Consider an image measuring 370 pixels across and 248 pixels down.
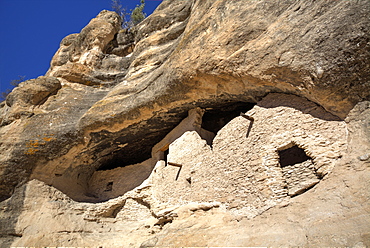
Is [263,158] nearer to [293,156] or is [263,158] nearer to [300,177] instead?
[300,177]

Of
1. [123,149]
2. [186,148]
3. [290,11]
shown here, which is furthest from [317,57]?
[123,149]

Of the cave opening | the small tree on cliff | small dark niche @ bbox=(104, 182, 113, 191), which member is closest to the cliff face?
the cave opening

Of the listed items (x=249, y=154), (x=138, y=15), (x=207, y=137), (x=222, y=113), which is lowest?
(x=249, y=154)

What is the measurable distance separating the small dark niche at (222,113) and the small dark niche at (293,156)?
1.54 meters

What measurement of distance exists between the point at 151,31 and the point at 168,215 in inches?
293

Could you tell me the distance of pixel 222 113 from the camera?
8398mm

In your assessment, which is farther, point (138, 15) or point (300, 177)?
point (138, 15)

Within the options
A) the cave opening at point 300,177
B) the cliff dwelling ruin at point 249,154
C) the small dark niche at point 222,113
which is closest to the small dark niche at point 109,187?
the cliff dwelling ruin at point 249,154

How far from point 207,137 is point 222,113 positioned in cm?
104

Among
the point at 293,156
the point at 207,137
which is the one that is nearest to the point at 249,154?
the point at 293,156

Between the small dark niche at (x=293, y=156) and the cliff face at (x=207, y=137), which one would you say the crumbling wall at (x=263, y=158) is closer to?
the cliff face at (x=207, y=137)

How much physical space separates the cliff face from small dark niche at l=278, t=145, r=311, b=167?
5cm

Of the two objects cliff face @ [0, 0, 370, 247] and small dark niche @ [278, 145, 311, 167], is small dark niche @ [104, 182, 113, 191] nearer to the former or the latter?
cliff face @ [0, 0, 370, 247]

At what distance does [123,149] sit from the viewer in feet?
32.9
